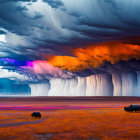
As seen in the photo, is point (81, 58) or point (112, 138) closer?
point (112, 138)

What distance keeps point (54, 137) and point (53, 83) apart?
15271 centimetres

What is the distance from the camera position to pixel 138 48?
76312 millimetres

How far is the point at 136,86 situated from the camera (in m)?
108

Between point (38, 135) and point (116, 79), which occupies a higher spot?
point (116, 79)

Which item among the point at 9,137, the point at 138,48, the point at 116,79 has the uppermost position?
the point at 138,48

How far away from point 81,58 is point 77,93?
56020 mm

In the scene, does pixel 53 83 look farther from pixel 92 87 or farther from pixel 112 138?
pixel 112 138

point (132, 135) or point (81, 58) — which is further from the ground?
point (81, 58)

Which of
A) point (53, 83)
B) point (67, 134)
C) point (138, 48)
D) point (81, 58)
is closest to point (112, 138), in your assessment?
point (67, 134)

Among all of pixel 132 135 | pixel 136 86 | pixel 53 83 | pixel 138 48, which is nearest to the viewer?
pixel 132 135

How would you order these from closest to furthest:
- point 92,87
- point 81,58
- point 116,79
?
1. point 81,58
2. point 116,79
3. point 92,87

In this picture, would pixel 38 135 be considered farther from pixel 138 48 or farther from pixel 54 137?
pixel 138 48

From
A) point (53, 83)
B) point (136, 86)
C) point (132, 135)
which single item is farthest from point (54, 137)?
point (53, 83)

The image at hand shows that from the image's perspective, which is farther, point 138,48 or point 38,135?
point 138,48
